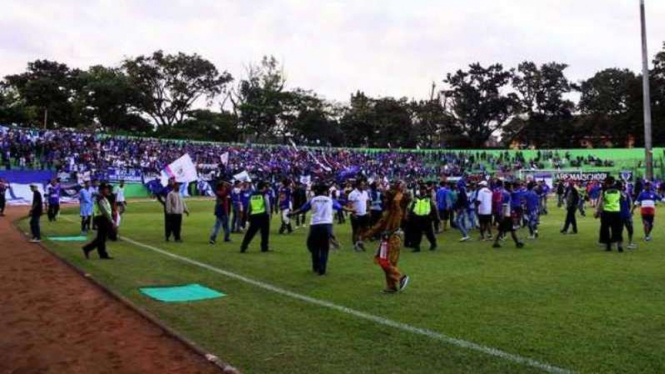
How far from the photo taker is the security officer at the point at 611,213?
14055 millimetres

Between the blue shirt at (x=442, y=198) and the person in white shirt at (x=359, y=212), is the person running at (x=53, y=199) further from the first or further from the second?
the blue shirt at (x=442, y=198)

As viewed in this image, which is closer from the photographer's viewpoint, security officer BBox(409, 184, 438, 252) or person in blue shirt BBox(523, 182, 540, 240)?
security officer BBox(409, 184, 438, 252)

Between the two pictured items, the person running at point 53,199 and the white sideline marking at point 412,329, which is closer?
the white sideline marking at point 412,329

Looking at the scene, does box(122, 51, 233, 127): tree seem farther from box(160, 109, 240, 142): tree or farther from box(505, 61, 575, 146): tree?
box(505, 61, 575, 146): tree

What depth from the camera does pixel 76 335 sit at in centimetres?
721

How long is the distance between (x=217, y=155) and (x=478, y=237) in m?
38.4

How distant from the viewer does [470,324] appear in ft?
23.7

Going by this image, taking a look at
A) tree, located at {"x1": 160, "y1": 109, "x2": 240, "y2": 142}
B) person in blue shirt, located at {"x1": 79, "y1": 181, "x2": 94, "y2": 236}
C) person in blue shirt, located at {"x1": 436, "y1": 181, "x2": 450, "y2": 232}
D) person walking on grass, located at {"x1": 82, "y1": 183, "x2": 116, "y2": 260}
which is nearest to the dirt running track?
person walking on grass, located at {"x1": 82, "y1": 183, "x2": 116, "y2": 260}

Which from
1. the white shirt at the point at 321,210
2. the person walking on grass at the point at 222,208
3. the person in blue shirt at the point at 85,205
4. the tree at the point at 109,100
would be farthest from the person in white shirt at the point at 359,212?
the tree at the point at 109,100

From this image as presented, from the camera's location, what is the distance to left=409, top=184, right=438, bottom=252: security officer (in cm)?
1528

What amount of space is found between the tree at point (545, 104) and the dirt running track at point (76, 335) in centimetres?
8376

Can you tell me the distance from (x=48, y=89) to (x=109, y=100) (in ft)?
27.3

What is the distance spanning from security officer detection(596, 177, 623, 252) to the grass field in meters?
0.42

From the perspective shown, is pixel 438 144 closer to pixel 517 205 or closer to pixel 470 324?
pixel 517 205
